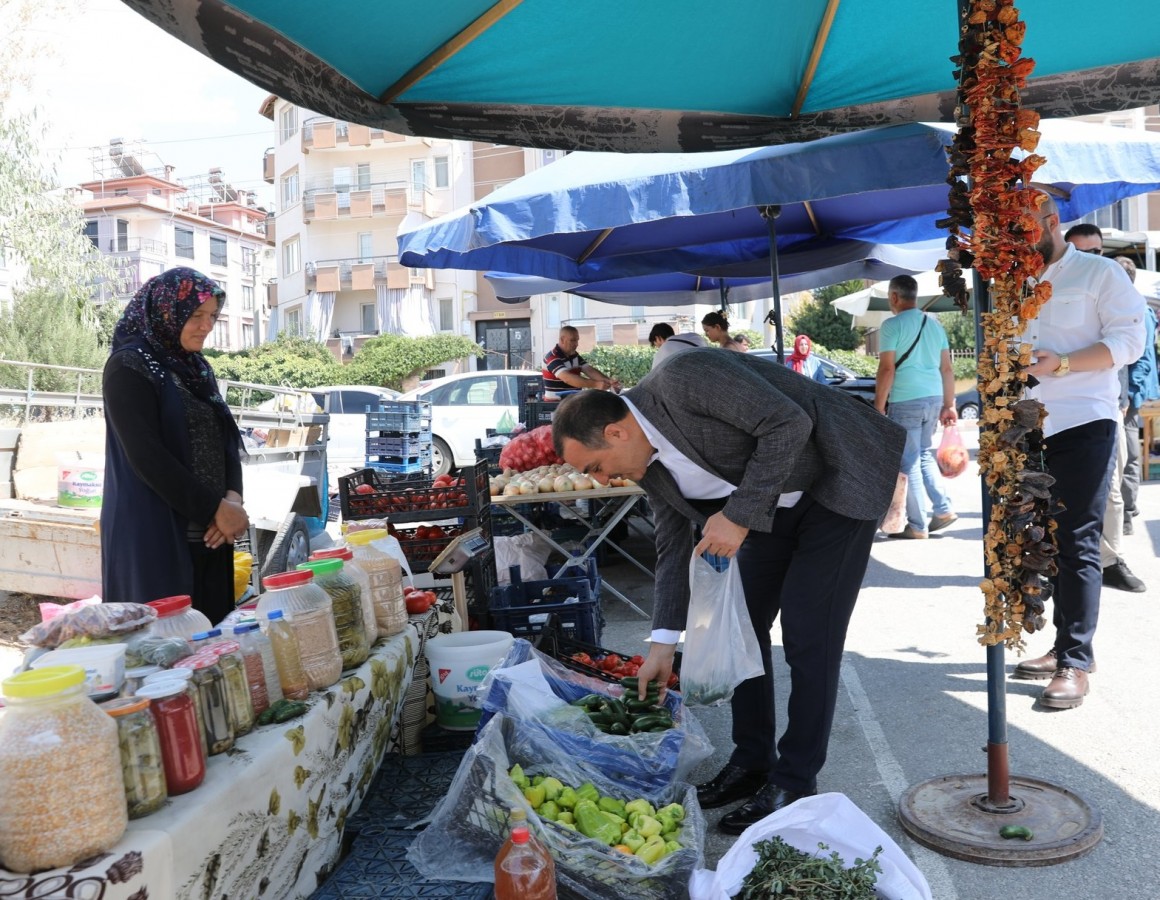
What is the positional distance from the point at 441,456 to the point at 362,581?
506 inches

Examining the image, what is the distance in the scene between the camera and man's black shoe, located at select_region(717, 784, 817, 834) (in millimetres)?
3090

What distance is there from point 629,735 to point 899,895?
0.89 meters

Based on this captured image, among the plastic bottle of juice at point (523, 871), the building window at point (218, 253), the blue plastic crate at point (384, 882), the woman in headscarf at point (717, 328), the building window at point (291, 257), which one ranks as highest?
the building window at point (218, 253)

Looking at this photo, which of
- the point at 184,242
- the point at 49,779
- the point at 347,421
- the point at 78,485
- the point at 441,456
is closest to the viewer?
the point at 49,779

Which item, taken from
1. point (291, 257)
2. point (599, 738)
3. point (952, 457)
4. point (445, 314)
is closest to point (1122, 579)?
point (952, 457)

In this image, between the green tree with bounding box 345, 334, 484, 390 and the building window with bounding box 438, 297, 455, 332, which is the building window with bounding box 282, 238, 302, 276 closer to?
the building window with bounding box 438, 297, 455, 332

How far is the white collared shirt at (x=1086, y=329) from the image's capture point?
3.81m

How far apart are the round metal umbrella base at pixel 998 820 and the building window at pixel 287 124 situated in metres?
48.5

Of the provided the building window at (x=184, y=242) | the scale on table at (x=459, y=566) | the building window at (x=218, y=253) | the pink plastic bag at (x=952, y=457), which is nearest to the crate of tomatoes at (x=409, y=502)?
the scale on table at (x=459, y=566)

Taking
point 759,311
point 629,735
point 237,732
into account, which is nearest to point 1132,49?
point 629,735

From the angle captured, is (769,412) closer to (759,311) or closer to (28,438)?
(28,438)

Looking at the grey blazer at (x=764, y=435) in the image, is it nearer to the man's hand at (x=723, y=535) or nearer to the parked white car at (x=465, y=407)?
the man's hand at (x=723, y=535)

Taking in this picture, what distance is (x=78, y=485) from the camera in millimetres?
6668

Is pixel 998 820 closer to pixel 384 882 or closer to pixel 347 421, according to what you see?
pixel 384 882
